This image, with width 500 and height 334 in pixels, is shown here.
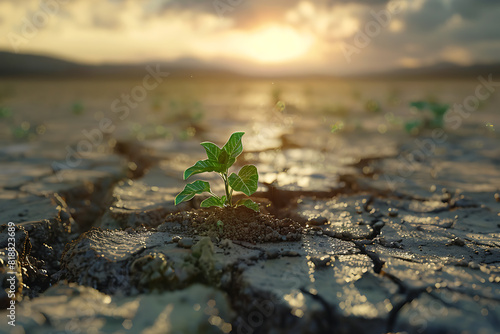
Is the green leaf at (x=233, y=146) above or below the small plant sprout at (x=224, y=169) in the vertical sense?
above

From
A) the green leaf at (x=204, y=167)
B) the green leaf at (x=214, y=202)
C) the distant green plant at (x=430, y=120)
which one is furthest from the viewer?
the distant green plant at (x=430, y=120)

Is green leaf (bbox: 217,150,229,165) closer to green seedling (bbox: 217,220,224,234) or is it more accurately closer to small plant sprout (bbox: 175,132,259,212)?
small plant sprout (bbox: 175,132,259,212)

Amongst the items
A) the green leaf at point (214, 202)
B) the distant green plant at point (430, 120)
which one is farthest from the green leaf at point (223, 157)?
the distant green plant at point (430, 120)

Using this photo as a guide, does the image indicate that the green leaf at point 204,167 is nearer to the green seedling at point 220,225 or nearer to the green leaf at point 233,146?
the green leaf at point 233,146

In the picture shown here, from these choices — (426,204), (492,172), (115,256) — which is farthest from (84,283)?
(492,172)

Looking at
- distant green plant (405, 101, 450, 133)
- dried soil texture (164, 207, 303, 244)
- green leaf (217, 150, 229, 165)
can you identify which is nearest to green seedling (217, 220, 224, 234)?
dried soil texture (164, 207, 303, 244)

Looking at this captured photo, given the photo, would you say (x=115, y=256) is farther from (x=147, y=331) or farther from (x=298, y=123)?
(x=298, y=123)

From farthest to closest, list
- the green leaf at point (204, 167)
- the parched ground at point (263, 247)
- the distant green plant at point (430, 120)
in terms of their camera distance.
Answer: the distant green plant at point (430, 120) → the green leaf at point (204, 167) → the parched ground at point (263, 247)
